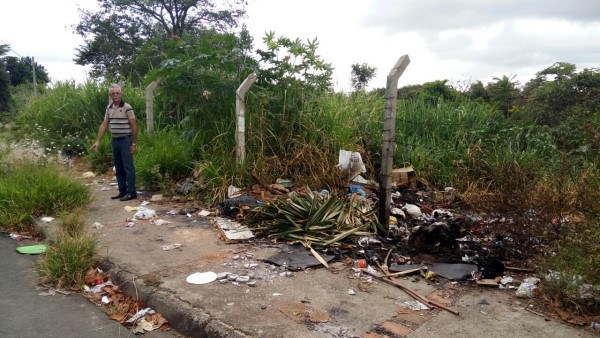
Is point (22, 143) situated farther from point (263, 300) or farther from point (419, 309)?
point (419, 309)

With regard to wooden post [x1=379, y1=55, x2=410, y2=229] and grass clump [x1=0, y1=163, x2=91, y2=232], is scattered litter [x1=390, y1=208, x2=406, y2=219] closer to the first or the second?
wooden post [x1=379, y1=55, x2=410, y2=229]

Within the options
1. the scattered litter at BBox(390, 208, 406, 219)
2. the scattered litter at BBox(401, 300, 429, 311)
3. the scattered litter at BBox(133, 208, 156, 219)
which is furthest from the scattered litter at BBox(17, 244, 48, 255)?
the scattered litter at BBox(390, 208, 406, 219)

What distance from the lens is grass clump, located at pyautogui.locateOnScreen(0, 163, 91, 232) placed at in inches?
200

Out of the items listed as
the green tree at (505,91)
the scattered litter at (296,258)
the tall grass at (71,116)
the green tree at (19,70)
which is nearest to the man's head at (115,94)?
the tall grass at (71,116)

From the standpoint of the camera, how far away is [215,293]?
10.3 ft

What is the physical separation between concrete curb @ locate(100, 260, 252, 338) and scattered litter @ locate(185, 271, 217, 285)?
0.24 metres

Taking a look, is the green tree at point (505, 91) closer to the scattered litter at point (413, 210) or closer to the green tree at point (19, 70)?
the scattered litter at point (413, 210)

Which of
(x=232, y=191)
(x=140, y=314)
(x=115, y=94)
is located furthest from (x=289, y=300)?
(x=115, y=94)

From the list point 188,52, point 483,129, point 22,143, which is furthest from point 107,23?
point 483,129

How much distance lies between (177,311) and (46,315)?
97 cm

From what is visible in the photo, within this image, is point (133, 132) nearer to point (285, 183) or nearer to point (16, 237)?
point (16, 237)

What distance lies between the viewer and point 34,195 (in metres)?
5.26

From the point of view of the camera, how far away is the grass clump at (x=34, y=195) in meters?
5.09

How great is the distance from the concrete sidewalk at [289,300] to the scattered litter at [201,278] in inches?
2.1
